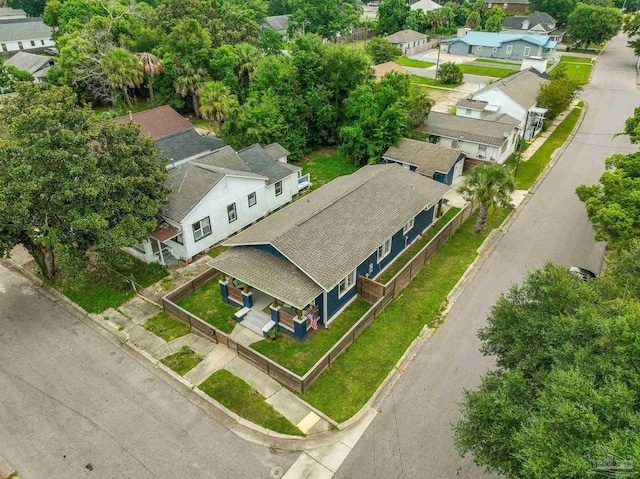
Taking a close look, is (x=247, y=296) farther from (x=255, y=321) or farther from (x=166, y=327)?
(x=166, y=327)

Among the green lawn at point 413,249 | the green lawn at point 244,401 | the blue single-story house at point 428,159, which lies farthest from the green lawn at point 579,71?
the green lawn at point 244,401

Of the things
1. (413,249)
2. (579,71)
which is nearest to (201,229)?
(413,249)

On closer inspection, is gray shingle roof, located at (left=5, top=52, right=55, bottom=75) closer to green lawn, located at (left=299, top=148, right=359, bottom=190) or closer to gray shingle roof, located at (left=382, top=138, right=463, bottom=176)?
green lawn, located at (left=299, top=148, right=359, bottom=190)

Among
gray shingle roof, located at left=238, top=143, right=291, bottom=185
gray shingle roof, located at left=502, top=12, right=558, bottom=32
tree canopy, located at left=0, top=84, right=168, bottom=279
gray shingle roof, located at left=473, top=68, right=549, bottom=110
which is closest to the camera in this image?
tree canopy, located at left=0, top=84, right=168, bottom=279

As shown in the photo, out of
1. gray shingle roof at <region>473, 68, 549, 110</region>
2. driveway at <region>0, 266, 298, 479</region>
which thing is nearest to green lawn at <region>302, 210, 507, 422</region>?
driveway at <region>0, 266, 298, 479</region>

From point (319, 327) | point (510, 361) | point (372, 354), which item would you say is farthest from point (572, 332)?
point (319, 327)

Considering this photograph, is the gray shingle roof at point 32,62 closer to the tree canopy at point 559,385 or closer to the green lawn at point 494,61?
the tree canopy at point 559,385

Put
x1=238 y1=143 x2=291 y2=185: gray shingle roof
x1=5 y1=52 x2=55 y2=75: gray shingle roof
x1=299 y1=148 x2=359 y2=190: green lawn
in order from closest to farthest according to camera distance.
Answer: x1=238 y1=143 x2=291 y2=185: gray shingle roof < x1=299 y1=148 x2=359 y2=190: green lawn < x1=5 y1=52 x2=55 y2=75: gray shingle roof
